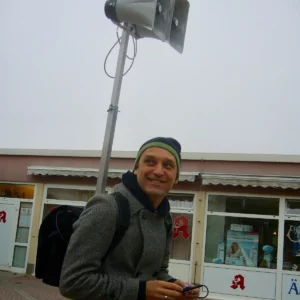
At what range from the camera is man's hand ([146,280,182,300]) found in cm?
162

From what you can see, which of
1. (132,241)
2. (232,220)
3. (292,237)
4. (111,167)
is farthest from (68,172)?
(132,241)

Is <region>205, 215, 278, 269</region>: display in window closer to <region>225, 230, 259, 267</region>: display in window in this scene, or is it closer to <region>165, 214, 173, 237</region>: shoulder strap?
<region>225, 230, 259, 267</region>: display in window

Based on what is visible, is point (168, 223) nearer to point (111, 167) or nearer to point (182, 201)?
point (182, 201)

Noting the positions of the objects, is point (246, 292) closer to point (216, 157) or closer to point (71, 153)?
point (216, 157)

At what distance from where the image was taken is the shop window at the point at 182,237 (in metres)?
11.8

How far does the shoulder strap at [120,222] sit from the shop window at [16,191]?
1239 centimetres

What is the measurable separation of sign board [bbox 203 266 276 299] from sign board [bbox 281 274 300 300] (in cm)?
26

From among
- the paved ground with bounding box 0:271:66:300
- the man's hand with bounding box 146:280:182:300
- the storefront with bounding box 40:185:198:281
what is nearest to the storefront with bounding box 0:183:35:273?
the paved ground with bounding box 0:271:66:300

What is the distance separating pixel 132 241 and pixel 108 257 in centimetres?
12

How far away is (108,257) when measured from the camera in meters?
1.72

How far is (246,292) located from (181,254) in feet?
6.85

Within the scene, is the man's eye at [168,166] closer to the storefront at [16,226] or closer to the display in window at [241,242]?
the display in window at [241,242]

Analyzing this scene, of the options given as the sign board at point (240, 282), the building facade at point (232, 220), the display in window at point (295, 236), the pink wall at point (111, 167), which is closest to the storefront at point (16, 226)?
the building facade at point (232, 220)

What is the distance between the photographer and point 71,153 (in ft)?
43.5
